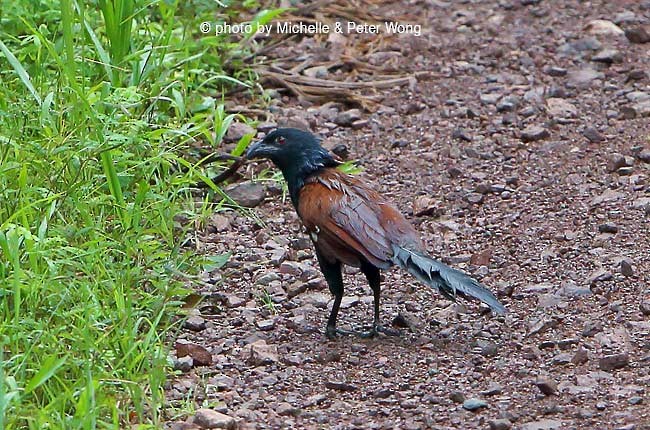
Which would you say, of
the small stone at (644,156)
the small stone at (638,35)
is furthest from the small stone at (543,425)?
the small stone at (638,35)

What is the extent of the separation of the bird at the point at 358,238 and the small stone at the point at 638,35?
3439mm

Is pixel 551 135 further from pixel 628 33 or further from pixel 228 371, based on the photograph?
pixel 228 371

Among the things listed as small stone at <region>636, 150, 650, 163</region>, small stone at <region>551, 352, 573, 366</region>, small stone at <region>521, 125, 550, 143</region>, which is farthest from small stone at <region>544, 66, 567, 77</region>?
small stone at <region>551, 352, 573, 366</region>

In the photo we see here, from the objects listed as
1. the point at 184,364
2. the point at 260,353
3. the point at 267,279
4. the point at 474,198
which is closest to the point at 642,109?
the point at 474,198

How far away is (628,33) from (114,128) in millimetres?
4054

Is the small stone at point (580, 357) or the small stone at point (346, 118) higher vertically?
the small stone at point (580, 357)

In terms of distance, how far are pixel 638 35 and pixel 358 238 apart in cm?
386

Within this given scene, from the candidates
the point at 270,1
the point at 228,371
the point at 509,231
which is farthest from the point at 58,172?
the point at 270,1

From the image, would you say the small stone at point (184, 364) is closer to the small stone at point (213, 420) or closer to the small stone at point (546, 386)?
the small stone at point (213, 420)

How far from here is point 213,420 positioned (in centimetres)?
413

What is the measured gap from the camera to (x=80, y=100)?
5336 mm

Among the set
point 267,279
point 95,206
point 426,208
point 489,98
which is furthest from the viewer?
point 489,98

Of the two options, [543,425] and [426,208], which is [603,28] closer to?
[426,208]

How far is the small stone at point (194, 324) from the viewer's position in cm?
505
